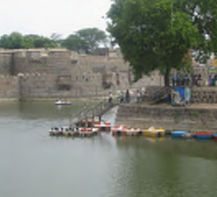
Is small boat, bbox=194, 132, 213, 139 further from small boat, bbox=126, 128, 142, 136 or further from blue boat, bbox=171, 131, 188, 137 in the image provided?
small boat, bbox=126, 128, 142, 136

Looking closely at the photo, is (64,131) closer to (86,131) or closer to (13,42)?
(86,131)

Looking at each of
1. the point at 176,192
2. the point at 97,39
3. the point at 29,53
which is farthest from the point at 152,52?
the point at 97,39

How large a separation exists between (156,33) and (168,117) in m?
4.53

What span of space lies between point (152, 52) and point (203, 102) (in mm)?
3971

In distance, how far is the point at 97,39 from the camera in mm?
82062

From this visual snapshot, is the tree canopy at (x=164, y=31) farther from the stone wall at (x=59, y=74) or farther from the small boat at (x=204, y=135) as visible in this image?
the stone wall at (x=59, y=74)

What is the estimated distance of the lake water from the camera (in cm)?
1352

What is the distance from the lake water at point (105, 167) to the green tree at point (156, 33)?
470 centimetres

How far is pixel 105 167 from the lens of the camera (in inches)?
632

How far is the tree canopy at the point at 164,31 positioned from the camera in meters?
21.2

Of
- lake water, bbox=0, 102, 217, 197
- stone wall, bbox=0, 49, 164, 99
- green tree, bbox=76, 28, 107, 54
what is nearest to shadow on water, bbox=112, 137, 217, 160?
lake water, bbox=0, 102, 217, 197

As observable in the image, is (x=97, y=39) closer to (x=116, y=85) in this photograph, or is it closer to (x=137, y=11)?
(x=116, y=85)

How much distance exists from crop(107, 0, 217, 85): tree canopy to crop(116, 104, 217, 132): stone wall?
2.58 meters

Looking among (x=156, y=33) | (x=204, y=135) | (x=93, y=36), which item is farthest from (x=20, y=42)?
(x=204, y=135)
